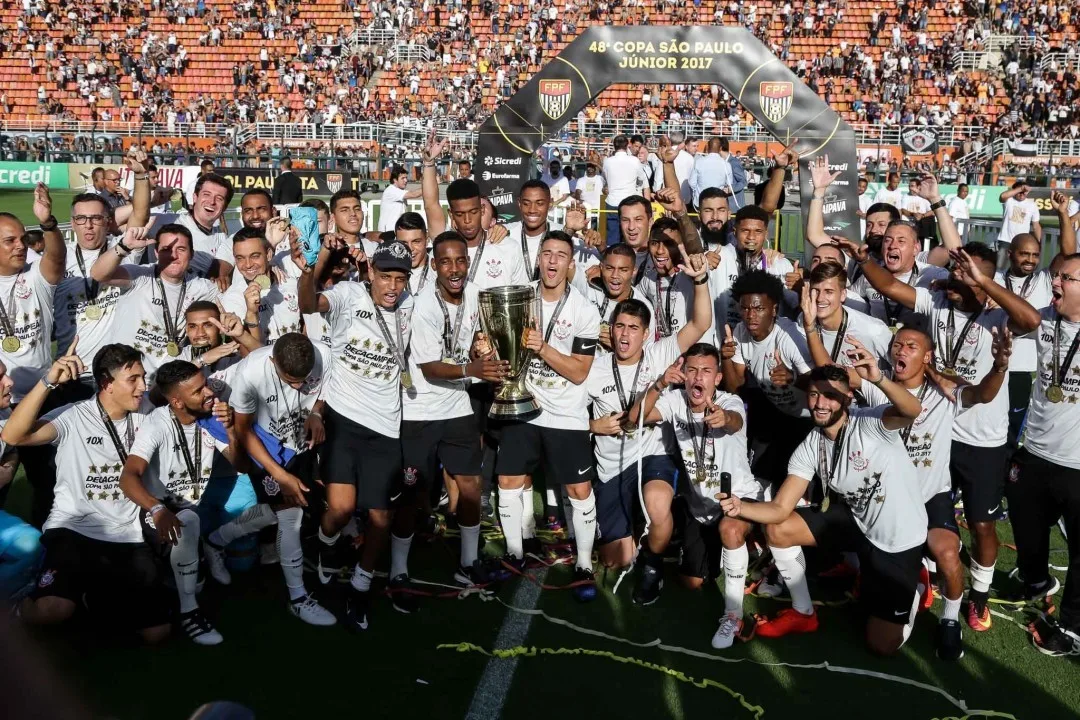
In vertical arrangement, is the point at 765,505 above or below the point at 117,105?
below

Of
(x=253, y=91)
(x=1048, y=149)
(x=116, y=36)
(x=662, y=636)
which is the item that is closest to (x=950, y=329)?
(x=662, y=636)

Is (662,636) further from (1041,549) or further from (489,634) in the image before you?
(1041,549)

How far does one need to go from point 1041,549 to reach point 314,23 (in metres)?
43.2

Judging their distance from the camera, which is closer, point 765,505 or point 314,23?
point 765,505

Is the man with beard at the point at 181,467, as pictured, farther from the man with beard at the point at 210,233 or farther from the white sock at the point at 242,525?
the man with beard at the point at 210,233

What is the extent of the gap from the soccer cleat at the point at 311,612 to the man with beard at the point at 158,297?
1.92m

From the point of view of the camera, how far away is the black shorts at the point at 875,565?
5422mm

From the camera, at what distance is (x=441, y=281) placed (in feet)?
20.2

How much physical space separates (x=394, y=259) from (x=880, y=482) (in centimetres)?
308

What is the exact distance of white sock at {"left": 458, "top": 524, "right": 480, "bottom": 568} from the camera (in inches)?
247

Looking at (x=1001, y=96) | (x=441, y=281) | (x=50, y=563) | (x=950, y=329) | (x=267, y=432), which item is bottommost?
(x=50, y=563)

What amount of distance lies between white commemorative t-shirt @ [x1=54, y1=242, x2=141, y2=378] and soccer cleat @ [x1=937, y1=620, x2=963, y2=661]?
18.2 ft

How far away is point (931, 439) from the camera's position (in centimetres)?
582

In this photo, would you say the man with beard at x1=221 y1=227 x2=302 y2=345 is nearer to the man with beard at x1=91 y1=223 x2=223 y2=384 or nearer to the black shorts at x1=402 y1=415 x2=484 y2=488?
the man with beard at x1=91 y1=223 x2=223 y2=384
